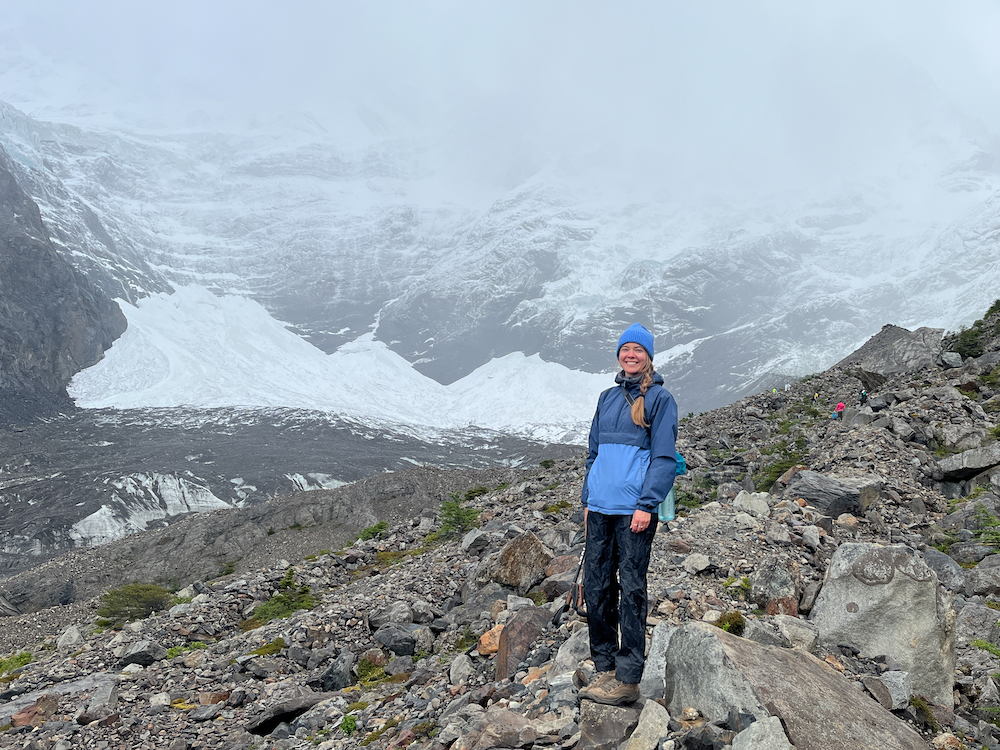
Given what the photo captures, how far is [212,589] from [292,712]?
715 centimetres

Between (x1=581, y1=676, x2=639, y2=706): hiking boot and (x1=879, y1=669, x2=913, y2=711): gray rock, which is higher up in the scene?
(x1=581, y1=676, x2=639, y2=706): hiking boot

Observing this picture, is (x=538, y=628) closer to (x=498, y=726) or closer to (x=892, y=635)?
(x=498, y=726)

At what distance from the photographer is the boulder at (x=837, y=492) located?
27.8 ft

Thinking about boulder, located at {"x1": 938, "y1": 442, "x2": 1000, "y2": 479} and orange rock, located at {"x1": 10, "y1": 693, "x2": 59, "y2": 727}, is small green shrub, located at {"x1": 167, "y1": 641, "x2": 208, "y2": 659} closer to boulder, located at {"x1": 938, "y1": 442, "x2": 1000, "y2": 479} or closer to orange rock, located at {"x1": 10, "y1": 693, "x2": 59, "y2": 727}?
orange rock, located at {"x1": 10, "y1": 693, "x2": 59, "y2": 727}

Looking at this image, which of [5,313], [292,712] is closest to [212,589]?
[292,712]

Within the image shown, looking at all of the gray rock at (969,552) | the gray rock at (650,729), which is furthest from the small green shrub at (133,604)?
the gray rock at (969,552)

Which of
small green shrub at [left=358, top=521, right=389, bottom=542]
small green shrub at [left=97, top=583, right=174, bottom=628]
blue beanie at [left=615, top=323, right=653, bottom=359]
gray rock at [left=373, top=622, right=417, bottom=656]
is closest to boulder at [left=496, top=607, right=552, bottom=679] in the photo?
gray rock at [left=373, top=622, right=417, bottom=656]

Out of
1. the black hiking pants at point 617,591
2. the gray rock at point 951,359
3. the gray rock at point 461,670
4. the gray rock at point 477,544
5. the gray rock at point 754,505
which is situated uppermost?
the gray rock at point 951,359

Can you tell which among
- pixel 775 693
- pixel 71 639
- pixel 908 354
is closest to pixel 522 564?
pixel 775 693

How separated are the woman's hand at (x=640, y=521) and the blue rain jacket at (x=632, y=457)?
43 millimetres

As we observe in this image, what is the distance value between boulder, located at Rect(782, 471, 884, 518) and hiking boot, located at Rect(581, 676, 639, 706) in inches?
235

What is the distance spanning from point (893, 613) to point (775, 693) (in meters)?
1.83

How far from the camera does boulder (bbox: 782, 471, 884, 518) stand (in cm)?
846

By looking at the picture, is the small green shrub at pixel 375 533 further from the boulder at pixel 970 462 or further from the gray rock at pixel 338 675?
the boulder at pixel 970 462
